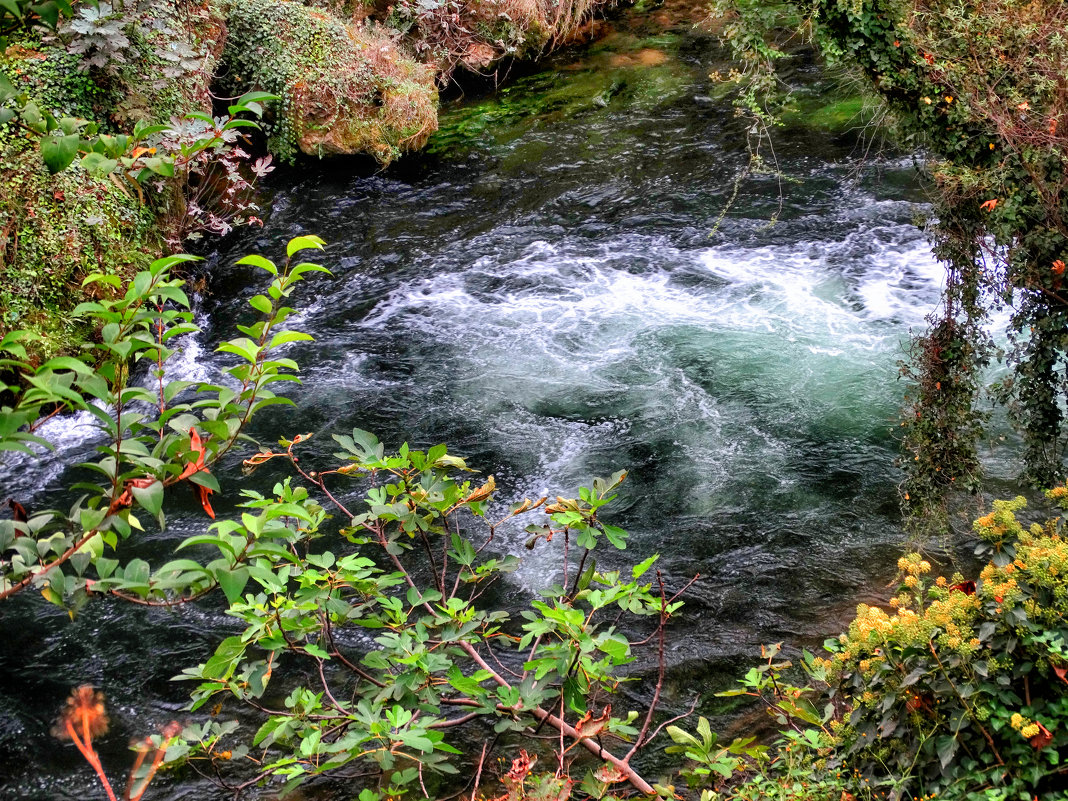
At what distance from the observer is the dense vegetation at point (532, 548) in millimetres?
1928

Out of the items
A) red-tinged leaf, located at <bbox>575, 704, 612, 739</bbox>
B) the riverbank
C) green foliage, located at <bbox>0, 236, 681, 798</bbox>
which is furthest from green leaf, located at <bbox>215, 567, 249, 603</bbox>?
the riverbank

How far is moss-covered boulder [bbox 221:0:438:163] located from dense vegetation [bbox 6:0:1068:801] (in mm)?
3556

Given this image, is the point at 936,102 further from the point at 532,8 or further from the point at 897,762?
the point at 532,8

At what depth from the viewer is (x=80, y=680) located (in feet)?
14.7

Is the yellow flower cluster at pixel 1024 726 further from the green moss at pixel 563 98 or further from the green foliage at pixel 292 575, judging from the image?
the green moss at pixel 563 98

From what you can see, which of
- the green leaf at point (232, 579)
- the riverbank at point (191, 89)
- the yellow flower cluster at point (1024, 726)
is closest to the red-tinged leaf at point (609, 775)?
the yellow flower cluster at point (1024, 726)

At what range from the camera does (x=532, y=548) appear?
3.88 meters

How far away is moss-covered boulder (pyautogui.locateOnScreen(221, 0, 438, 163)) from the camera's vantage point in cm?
993

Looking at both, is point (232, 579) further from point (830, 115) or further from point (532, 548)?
point (830, 115)

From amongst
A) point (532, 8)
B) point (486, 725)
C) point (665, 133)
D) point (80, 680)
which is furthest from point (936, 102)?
point (532, 8)

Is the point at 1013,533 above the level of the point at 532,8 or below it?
below

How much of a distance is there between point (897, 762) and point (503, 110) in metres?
10.8

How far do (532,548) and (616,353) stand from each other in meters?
3.52

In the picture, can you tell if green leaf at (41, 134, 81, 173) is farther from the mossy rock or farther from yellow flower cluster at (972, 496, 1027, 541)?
the mossy rock
